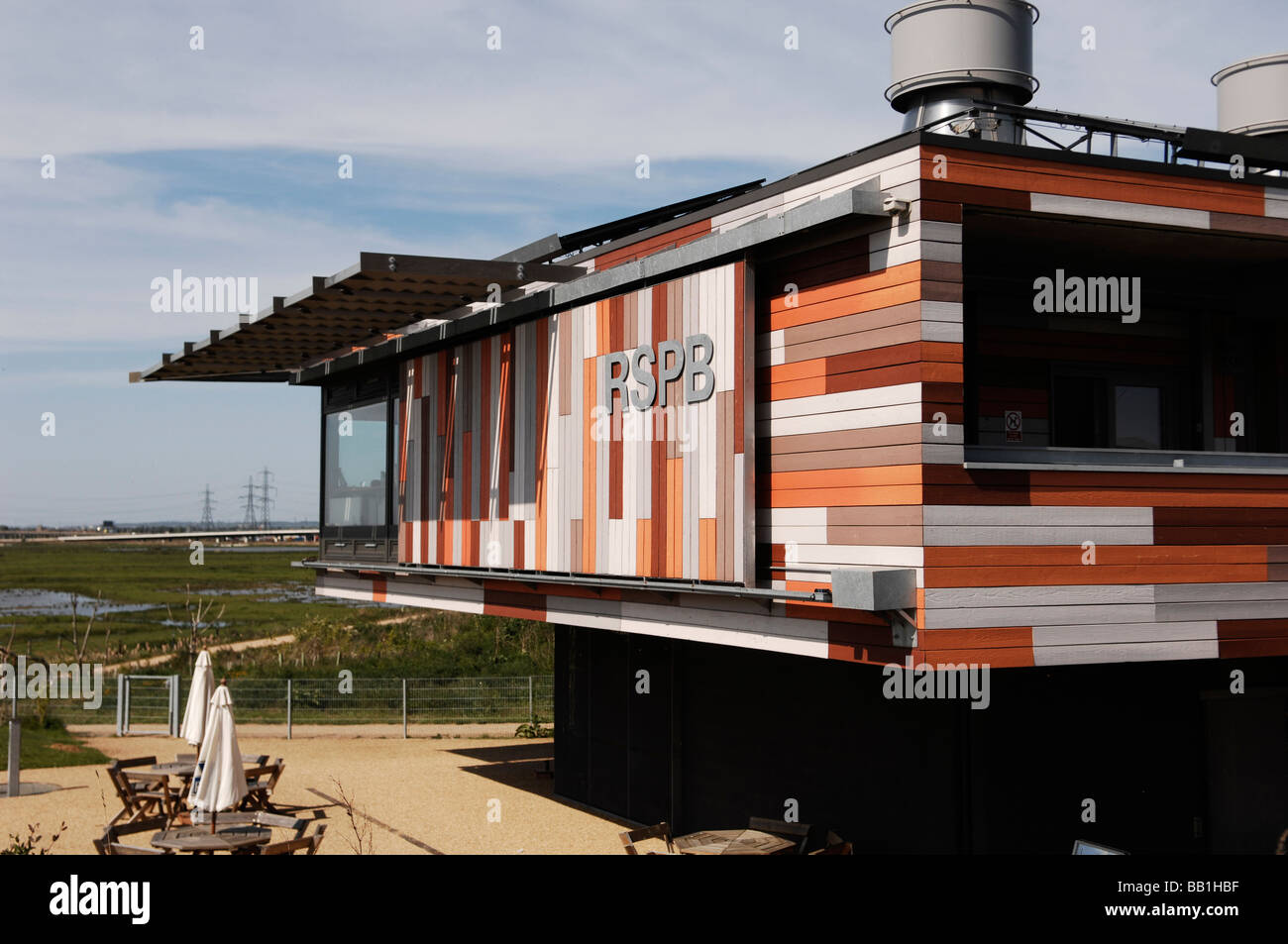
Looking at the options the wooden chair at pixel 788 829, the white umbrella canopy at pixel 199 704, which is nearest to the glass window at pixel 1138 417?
the wooden chair at pixel 788 829

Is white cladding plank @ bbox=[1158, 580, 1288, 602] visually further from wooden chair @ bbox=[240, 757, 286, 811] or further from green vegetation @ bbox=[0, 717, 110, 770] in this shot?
green vegetation @ bbox=[0, 717, 110, 770]

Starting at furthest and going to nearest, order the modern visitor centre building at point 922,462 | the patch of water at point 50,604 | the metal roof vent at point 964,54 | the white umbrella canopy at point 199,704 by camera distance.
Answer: the patch of water at point 50,604, the white umbrella canopy at point 199,704, the metal roof vent at point 964,54, the modern visitor centre building at point 922,462

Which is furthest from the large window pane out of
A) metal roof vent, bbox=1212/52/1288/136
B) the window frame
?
metal roof vent, bbox=1212/52/1288/136

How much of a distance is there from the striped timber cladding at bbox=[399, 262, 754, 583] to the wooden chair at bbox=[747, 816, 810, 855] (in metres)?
3.08

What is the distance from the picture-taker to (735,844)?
40.2 feet

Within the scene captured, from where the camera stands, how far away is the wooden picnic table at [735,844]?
39.3 feet

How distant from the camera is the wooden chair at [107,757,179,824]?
15.7m

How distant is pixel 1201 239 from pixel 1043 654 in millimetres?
4376

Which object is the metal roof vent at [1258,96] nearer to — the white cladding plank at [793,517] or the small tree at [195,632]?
the white cladding plank at [793,517]

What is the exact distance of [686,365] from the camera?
11.5 m

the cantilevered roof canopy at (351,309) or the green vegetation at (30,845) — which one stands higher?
the cantilevered roof canopy at (351,309)

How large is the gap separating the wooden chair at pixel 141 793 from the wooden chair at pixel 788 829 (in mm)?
7332

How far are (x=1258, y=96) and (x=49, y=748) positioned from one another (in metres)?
22.0
